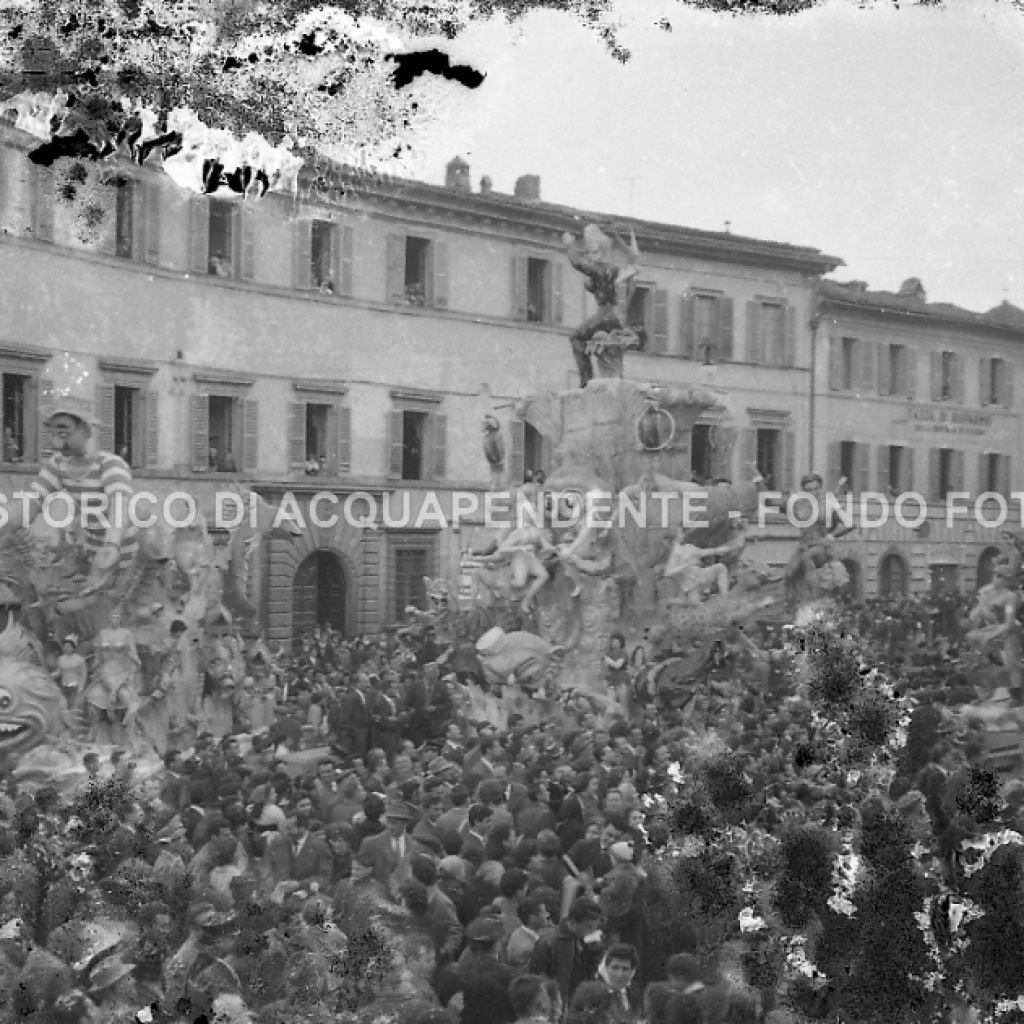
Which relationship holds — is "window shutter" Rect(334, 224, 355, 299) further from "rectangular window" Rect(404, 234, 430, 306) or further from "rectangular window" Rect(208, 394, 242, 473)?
"rectangular window" Rect(208, 394, 242, 473)

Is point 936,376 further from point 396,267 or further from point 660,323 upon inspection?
point 396,267

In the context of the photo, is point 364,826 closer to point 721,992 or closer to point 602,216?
point 721,992

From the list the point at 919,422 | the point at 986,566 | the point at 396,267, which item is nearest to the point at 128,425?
the point at 396,267

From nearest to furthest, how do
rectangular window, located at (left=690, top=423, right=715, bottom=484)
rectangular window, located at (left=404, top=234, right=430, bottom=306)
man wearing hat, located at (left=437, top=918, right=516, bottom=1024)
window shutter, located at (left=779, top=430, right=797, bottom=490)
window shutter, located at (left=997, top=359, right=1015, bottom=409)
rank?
1. man wearing hat, located at (left=437, top=918, right=516, bottom=1024)
2. window shutter, located at (left=997, top=359, right=1015, bottom=409)
3. rectangular window, located at (left=404, top=234, right=430, bottom=306)
4. window shutter, located at (left=779, top=430, right=797, bottom=490)
5. rectangular window, located at (left=690, top=423, right=715, bottom=484)

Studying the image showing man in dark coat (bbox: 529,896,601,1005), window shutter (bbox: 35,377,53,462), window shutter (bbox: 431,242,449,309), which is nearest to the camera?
man in dark coat (bbox: 529,896,601,1005)

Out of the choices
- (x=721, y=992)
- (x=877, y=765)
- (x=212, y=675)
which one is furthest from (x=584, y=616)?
(x=721, y=992)

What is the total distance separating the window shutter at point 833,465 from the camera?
8.71 meters

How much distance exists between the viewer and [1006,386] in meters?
8.05

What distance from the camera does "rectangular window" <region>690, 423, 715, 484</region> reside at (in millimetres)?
9398

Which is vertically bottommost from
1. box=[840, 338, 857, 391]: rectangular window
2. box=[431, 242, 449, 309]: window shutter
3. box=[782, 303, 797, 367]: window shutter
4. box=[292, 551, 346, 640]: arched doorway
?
box=[292, 551, 346, 640]: arched doorway

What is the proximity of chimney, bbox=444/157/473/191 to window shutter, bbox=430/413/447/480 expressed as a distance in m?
1.37

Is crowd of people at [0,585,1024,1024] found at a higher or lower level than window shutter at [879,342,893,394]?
lower

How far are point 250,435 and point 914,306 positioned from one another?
12.2 ft

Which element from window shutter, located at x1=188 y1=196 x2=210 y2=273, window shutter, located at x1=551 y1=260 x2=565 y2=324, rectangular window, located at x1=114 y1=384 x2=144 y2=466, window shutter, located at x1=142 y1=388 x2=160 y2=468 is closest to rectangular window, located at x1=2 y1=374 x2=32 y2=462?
rectangular window, located at x1=114 y1=384 x2=144 y2=466
